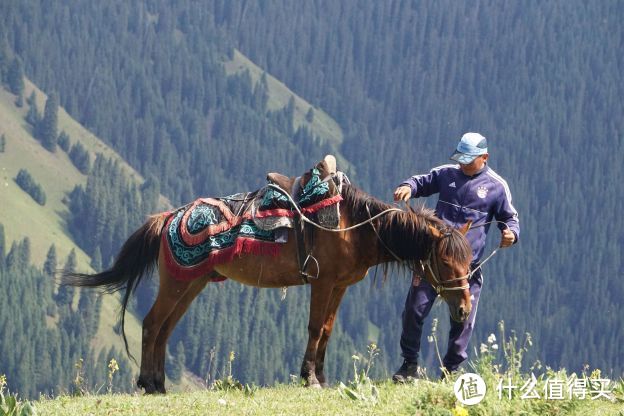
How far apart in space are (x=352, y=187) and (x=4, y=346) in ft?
628

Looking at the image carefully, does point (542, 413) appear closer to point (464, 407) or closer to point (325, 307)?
point (464, 407)

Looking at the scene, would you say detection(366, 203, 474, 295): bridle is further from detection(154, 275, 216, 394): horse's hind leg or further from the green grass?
detection(154, 275, 216, 394): horse's hind leg

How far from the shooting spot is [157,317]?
14.7 meters

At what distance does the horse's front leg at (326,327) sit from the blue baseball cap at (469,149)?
205cm

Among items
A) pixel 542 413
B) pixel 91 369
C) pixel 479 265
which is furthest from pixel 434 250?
pixel 91 369

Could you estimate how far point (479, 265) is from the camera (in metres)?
13.8

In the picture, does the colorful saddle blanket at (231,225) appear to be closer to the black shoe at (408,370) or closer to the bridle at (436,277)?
the bridle at (436,277)

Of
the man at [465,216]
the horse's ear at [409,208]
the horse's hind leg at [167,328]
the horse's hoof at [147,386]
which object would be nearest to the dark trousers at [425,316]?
the man at [465,216]

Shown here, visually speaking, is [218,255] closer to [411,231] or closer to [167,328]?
[167,328]

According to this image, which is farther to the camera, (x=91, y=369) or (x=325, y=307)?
(x=91, y=369)

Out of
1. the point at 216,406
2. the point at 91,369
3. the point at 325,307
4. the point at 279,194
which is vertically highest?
the point at 279,194

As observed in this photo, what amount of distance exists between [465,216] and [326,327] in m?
→ 2.11

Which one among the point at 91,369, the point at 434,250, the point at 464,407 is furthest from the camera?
the point at 91,369

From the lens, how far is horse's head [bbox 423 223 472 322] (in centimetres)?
1349
